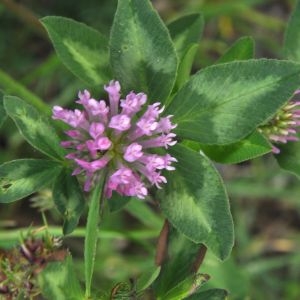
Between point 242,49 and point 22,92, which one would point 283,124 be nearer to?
point 242,49

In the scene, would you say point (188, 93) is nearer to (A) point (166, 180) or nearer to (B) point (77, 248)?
(A) point (166, 180)

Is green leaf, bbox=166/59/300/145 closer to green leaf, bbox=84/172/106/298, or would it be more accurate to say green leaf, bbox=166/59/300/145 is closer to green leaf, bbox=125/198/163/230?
green leaf, bbox=84/172/106/298

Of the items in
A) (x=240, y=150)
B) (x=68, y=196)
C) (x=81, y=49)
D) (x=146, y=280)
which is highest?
(x=81, y=49)

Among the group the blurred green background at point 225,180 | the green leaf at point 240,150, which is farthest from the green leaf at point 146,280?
the blurred green background at point 225,180

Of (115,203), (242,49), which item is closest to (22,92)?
(115,203)

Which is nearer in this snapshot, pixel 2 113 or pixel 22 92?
pixel 2 113

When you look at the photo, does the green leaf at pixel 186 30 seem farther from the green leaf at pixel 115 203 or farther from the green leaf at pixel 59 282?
the green leaf at pixel 59 282

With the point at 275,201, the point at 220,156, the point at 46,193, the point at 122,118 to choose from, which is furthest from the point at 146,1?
the point at 275,201
